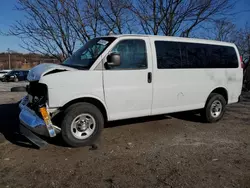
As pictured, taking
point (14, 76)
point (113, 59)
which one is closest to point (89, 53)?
point (113, 59)

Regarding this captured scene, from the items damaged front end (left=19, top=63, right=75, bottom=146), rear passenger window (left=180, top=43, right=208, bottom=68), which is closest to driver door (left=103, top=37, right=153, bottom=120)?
damaged front end (left=19, top=63, right=75, bottom=146)

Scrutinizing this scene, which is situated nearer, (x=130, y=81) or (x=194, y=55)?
(x=130, y=81)

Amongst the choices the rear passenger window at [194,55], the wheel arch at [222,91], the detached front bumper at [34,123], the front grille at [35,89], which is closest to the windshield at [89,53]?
the front grille at [35,89]

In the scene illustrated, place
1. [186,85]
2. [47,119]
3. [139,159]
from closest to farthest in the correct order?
[139,159]
[47,119]
[186,85]

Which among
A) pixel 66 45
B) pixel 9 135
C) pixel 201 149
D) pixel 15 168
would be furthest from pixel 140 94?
pixel 66 45

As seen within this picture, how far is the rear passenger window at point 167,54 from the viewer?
4809mm

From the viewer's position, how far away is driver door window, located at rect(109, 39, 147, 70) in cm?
441

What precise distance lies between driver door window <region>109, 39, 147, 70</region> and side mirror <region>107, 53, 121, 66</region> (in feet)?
0.50

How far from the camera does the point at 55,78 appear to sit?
149 inches

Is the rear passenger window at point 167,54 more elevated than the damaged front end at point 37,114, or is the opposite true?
the rear passenger window at point 167,54

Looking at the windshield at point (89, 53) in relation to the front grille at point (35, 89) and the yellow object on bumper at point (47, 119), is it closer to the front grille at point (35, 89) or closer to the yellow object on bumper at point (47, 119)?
the front grille at point (35, 89)

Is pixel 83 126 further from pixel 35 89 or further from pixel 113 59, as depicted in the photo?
pixel 113 59

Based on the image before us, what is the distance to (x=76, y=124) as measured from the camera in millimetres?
4113

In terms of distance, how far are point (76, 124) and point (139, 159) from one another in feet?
4.40
